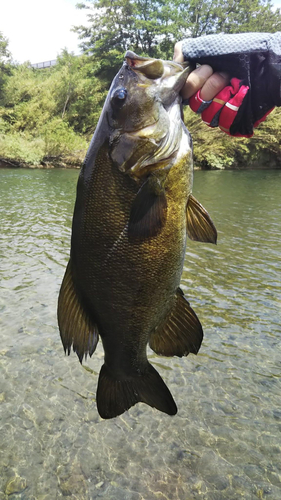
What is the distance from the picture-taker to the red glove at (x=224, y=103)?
1.95 m

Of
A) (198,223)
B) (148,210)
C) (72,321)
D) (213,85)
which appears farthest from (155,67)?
(72,321)

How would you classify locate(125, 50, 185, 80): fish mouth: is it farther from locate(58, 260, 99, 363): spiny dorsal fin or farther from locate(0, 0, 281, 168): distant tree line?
locate(0, 0, 281, 168): distant tree line

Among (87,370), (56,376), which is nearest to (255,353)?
(87,370)

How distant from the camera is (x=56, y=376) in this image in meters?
Answer: 4.41

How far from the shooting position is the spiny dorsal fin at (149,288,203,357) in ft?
6.97

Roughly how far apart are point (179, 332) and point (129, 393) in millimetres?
467

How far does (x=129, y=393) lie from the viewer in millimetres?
2164

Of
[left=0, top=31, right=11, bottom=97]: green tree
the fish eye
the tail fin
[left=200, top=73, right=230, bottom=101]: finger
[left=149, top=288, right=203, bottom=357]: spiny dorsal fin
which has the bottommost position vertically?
the tail fin

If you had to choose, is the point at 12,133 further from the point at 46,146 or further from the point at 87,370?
the point at 87,370

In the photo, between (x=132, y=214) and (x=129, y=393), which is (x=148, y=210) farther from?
(x=129, y=393)

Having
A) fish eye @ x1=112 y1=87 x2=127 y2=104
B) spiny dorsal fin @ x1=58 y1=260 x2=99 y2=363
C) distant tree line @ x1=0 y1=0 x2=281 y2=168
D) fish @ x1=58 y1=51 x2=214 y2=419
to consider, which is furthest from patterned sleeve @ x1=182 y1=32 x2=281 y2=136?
distant tree line @ x1=0 y1=0 x2=281 y2=168

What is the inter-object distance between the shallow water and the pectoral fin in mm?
2399

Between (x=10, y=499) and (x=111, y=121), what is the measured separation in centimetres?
301

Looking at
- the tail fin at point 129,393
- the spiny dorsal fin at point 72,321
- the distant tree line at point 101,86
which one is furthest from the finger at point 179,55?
the distant tree line at point 101,86
